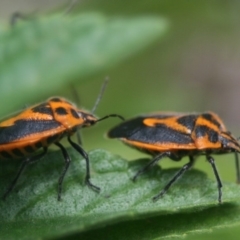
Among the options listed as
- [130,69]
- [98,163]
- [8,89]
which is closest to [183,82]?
[130,69]

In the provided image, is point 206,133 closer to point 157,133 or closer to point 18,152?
point 157,133

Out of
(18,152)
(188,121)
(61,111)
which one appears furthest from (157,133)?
(18,152)

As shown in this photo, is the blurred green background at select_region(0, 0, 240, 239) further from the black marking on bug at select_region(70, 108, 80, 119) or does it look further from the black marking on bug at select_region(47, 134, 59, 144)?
the black marking on bug at select_region(47, 134, 59, 144)

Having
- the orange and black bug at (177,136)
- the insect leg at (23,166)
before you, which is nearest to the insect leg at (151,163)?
the orange and black bug at (177,136)

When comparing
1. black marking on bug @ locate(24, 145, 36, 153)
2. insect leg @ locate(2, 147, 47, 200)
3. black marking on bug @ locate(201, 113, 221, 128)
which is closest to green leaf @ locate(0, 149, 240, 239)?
insect leg @ locate(2, 147, 47, 200)

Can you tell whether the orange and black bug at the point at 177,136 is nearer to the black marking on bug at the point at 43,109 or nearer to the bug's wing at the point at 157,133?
the bug's wing at the point at 157,133

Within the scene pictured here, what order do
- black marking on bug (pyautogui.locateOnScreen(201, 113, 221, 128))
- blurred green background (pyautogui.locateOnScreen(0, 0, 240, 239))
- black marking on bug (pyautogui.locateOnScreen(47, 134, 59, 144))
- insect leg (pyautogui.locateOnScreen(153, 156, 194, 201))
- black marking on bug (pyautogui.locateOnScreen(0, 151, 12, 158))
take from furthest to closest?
blurred green background (pyautogui.locateOnScreen(0, 0, 240, 239)) < black marking on bug (pyautogui.locateOnScreen(201, 113, 221, 128)) < black marking on bug (pyautogui.locateOnScreen(47, 134, 59, 144)) < black marking on bug (pyautogui.locateOnScreen(0, 151, 12, 158)) < insect leg (pyautogui.locateOnScreen(153, 156, 194, 201))
